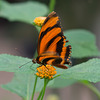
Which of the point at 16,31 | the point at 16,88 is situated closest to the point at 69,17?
the point at 16,31

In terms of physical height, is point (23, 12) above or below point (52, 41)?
below

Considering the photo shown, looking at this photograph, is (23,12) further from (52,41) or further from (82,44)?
(52,41)

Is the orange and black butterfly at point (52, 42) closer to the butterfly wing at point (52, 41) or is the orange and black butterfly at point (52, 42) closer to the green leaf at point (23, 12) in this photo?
the butterfly wing at point (52, 41)

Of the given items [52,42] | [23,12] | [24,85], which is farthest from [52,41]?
[23,12]

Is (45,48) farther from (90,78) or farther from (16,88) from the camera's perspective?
(16,88)

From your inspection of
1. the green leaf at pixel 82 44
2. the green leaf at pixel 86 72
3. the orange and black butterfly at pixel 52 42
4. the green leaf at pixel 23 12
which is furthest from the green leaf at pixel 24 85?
the green leaf at pixel 23 12

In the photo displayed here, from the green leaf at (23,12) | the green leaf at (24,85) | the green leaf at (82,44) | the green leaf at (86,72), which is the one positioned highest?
the green leaf at (86,72)

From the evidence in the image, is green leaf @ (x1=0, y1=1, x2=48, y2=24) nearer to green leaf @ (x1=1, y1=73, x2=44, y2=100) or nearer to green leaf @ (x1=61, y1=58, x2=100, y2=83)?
green leaf @ (x1=1, y1=73, x2=44, y2=100)
